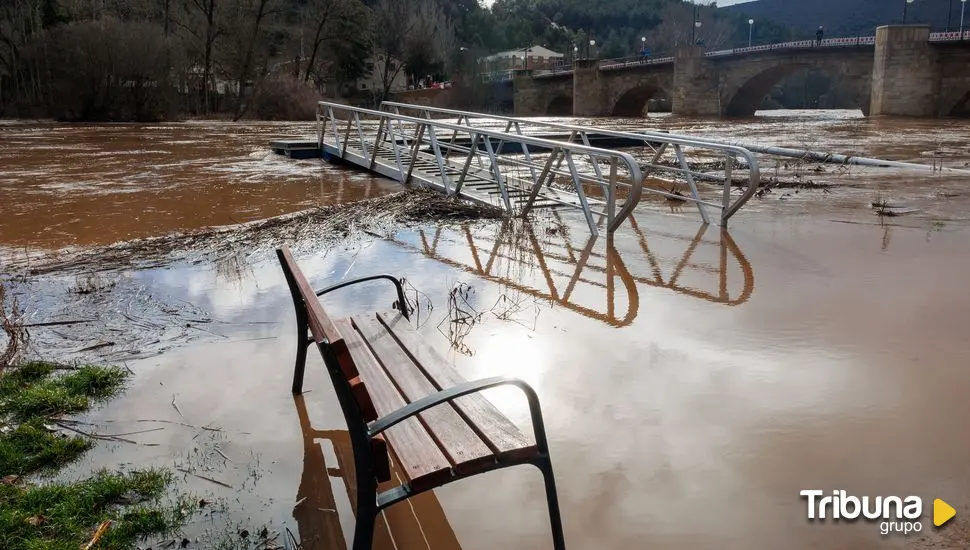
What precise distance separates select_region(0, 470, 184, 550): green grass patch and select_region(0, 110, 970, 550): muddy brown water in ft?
0.47

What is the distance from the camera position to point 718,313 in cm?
525

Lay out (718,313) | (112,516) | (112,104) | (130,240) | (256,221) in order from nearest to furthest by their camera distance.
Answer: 1. (112,516)
2. (718,313)
3. (130,240)
4. (256,221)
5. (112,104)

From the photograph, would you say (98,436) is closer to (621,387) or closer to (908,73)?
(621,387)

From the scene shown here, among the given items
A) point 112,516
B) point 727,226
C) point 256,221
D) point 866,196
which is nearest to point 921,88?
point 866,196

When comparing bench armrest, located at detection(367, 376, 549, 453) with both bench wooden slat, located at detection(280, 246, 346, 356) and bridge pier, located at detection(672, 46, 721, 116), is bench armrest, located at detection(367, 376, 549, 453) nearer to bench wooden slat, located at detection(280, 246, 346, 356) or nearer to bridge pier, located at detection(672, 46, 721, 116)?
bench wooden slat, located at detection(280, 246, 346, 356)

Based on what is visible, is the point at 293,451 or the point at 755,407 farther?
the point at 755,407

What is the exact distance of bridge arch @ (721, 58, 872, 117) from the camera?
39938 mm

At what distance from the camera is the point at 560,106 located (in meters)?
62.0

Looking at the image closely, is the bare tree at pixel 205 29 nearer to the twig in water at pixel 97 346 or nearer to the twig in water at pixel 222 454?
the twig in water at pixel 97 346

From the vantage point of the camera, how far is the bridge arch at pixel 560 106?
6080 cm

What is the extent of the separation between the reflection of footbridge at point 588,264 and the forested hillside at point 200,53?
101 ft

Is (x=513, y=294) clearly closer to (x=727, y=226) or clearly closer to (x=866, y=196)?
(x=727, y=226)

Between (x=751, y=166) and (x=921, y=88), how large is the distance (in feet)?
104

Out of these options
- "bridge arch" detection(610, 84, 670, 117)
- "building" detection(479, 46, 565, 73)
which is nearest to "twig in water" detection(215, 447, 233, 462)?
"bridge arch" detection(610, 84, 670, 117)
